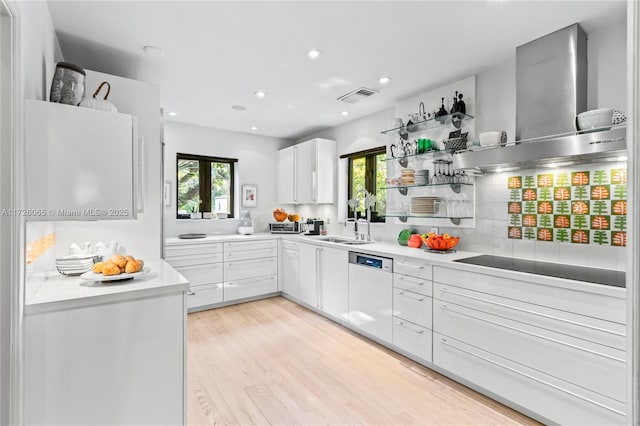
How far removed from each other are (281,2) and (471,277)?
2146 millimetres

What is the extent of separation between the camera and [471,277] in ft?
Answer: 7.41

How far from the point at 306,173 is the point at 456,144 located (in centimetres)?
227

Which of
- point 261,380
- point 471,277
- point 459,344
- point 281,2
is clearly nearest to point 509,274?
point 471,277

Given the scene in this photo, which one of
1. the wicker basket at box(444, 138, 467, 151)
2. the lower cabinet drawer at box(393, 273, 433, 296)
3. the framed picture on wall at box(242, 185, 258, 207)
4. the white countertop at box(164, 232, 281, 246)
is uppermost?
the wicker basket at box(444, 138, 467, 151)

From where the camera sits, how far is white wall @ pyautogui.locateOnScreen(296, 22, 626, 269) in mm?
2113

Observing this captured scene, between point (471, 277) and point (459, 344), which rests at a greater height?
point (471, 277)

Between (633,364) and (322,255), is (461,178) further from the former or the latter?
(633,364)

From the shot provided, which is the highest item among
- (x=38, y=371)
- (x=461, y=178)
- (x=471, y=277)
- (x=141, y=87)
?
(x=141, y=87)

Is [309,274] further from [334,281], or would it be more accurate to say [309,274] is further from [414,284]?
[414,284]

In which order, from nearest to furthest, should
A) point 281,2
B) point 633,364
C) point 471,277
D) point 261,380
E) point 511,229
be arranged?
point 633,364 → point 281,2 → point 471,277 → point 261,380 → point 511,229

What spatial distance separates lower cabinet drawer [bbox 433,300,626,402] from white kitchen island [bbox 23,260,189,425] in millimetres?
1837

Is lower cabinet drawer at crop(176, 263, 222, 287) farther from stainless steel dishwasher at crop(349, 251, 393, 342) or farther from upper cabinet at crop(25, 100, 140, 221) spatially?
upper cabinet at crop(25, 100, 140, 221)

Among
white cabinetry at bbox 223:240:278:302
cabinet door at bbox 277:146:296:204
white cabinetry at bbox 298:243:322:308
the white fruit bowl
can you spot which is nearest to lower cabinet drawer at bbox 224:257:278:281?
white cabinetry at bbox 223:240:278:302

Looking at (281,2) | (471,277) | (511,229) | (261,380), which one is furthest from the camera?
(511,229)
